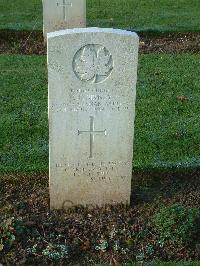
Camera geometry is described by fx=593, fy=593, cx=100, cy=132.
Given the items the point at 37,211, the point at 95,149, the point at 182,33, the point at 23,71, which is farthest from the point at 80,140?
the point at 182,33

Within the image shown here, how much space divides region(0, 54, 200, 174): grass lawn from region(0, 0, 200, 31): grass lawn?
2.29 m

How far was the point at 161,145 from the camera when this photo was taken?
6.62 meters

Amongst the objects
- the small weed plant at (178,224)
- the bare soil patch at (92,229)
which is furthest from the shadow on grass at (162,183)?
the small weed plant at (178,224)

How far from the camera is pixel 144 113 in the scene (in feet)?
24.9

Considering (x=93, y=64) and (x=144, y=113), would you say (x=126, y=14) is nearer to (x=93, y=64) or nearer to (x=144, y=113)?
(x=144, y=113)

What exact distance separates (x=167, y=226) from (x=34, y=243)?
1067 mm

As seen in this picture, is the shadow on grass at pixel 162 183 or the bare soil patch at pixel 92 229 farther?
the shadow on grass at pixel 162 183

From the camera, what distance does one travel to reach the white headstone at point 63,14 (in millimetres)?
11203

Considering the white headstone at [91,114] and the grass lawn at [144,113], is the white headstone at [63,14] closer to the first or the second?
the grass lawn at [144,113]

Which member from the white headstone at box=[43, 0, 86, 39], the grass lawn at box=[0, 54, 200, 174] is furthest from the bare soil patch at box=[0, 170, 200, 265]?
the white headstone at box=[43, 0, 86, 39]

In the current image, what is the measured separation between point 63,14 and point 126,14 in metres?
2.83

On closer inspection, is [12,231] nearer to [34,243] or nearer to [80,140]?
[34,243]

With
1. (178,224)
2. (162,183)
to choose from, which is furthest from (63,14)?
(178,224)

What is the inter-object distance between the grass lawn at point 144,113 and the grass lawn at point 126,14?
229cm
